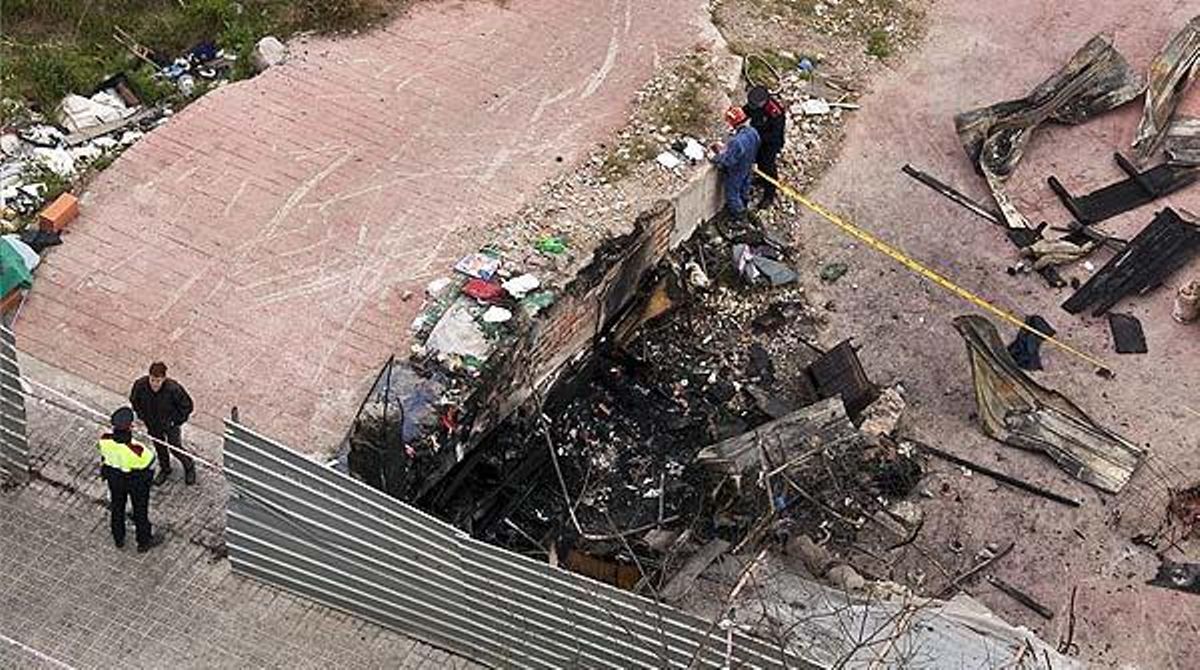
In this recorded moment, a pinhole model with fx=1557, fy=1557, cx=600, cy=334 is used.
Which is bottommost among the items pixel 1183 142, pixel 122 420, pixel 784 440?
pixel 784 440

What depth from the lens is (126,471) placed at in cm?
999

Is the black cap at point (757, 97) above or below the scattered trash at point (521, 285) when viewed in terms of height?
above

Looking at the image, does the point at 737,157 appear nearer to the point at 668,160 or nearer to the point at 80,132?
the point at 668,160

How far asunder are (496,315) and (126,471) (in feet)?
10.5

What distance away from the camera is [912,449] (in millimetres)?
12422

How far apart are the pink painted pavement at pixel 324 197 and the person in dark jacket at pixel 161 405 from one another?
28.2 inches

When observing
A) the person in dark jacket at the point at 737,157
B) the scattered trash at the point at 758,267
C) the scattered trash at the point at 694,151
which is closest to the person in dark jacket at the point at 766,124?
the person in dark jacket at the point at 737,157

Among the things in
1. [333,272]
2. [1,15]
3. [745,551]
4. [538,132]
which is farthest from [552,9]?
[745,551]

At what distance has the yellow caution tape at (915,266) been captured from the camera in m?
13.3

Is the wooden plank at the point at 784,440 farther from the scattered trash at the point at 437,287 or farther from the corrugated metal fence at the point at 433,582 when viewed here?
the corrugated metal fence at the point at 433,582

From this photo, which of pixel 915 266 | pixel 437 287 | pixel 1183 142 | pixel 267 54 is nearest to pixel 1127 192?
pixel 1183 142

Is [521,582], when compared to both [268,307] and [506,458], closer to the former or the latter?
[506,458]

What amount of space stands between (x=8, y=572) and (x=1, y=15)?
732cm

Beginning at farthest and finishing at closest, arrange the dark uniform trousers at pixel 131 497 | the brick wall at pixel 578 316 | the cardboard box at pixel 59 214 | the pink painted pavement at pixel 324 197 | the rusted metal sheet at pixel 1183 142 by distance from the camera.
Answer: the rusted metal sheet at pixel 1183 142, the cardboard box at pixel 59 214, the pink painted pavement at pixel 324 197, the brick wall at pixel 578 316, the dark uniform trousers at pixel 131 497
